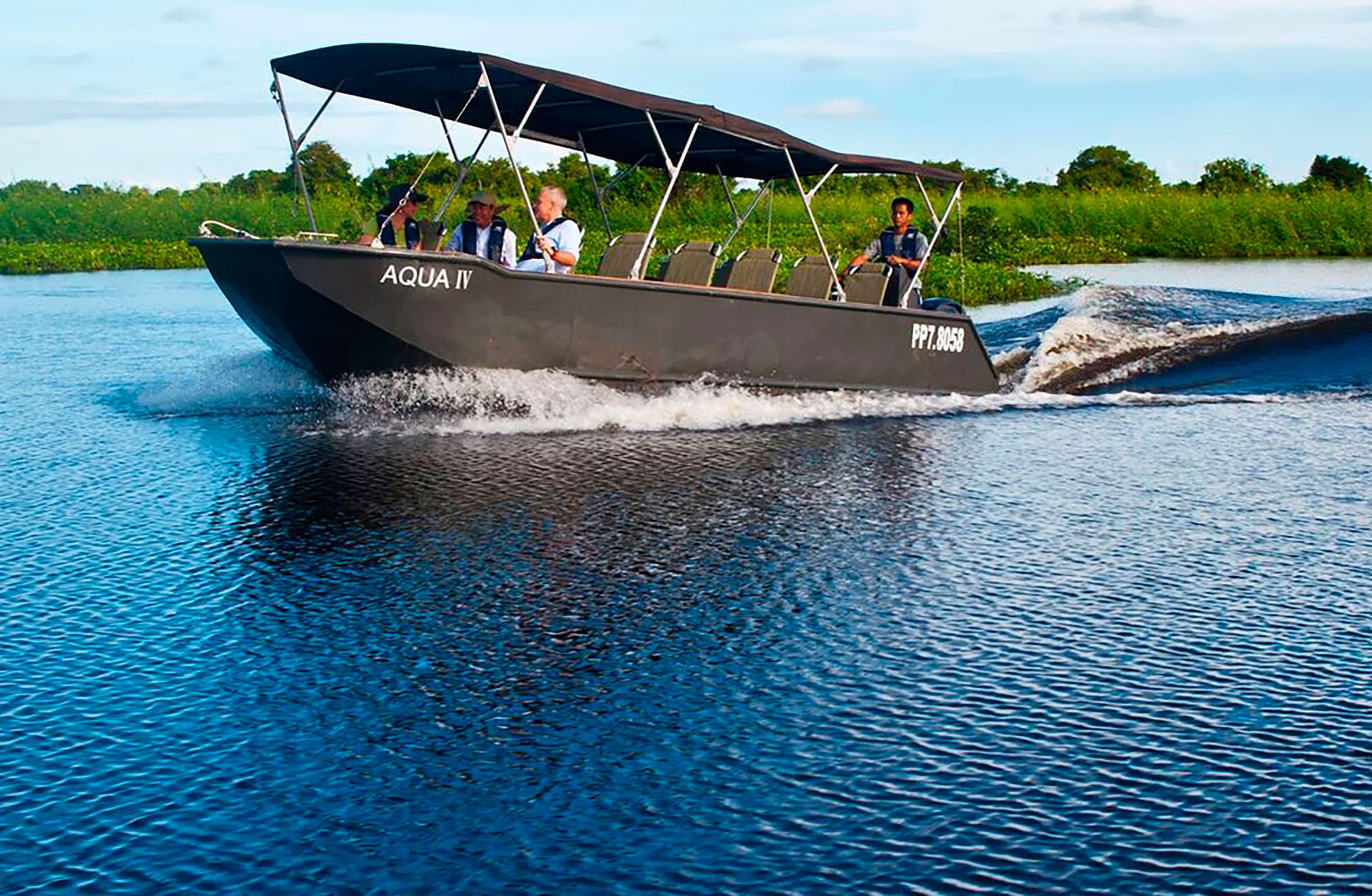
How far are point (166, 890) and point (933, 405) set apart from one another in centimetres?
1063

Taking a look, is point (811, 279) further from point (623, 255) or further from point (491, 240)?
point (491, 240)

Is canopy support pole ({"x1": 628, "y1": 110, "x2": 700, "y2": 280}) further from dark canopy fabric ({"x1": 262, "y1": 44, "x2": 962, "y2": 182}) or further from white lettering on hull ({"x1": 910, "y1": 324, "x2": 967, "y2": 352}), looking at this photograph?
white lettering on hull ({"x1": 910, "y1": 324, "x2": 967, "y2": 352})

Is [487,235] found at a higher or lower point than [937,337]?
higher

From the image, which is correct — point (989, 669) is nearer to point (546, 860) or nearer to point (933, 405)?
point (546, 860)

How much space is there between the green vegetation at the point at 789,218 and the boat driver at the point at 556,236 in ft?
51.9

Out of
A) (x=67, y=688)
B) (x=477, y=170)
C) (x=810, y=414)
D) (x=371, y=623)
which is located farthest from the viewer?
(x=477, y=170)

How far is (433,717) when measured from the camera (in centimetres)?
560

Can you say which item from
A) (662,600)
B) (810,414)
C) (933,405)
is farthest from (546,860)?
(933,405)

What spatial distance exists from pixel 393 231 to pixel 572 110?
7.03ft

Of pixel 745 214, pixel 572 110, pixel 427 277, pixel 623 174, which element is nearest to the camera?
pixel 427 277

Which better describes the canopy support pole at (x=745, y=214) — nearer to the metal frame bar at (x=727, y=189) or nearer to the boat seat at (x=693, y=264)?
the metal frame bar at (x=727, y=189)

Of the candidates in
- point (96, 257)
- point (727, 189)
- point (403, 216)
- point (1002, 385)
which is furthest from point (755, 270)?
point (96, 257)

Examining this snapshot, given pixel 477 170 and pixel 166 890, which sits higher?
pixel 477 170

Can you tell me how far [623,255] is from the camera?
13.4 metres
